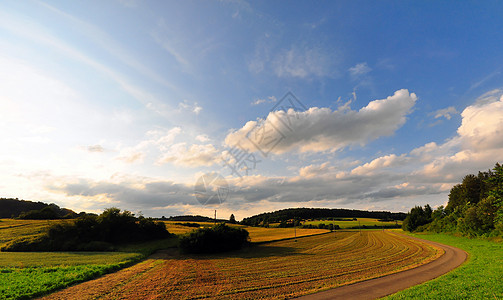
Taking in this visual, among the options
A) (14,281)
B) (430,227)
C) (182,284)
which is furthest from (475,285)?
(430,227)

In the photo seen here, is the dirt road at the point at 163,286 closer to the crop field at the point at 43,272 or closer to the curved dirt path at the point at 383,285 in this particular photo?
the curved dirt path at the point at 383,285

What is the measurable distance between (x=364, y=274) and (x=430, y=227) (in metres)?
90.5

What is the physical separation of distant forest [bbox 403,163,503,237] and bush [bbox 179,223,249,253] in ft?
163

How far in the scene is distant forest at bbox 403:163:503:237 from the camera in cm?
4757

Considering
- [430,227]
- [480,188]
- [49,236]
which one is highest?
[480,188]

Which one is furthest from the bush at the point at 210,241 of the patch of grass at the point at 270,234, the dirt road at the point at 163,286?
the dirt road at the point at 163,286

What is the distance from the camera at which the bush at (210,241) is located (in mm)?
47125

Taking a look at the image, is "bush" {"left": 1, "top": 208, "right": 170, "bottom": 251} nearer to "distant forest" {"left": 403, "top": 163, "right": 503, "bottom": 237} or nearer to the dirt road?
the dirt road

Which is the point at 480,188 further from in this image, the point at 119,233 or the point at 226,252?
the point at 119,233

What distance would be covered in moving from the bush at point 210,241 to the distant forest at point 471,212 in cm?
4981

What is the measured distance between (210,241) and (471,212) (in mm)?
63671

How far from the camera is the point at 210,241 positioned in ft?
158

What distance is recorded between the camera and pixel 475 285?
1680 centimetres

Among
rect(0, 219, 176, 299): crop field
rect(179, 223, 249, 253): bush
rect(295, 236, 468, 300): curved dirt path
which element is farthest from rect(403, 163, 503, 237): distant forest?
rect(0, 219, 176, 299): crop field
